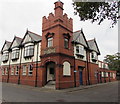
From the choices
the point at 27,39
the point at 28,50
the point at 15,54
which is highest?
the point at 27,39

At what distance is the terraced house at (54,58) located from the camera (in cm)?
1634

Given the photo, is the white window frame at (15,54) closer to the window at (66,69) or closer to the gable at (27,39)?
the gable at (27,39)

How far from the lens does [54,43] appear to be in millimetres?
16734

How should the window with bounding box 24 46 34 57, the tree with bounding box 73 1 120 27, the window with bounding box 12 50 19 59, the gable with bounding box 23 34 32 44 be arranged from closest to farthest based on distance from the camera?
1. the tree with bounding box 73 1 120 27
2. the window with bounding box 24 46 34 57
3. the gable with bounding box 23 34 32 44
4. the window with bounding box 12 50 19 59

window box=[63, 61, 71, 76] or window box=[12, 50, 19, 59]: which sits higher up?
window box=[12, 50, 19, 59]

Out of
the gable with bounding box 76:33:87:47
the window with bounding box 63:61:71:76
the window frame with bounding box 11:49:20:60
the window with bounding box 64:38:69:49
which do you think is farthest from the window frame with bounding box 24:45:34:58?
the gable with bounding box 76:33:87:47

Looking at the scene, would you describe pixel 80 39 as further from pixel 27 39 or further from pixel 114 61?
A: pixel 114 61

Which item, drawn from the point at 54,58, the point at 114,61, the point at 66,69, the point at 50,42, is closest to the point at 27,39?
the point at 50,42

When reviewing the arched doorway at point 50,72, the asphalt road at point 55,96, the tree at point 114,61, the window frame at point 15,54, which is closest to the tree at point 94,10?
the asphalt road at point 55,96

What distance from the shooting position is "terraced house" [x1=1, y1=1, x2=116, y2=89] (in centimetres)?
1634

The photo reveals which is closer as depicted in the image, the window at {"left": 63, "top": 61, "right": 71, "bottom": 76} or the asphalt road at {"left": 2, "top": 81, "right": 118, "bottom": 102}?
the asphalt road at {"left": 2, "top": 81, "right": 118, "bottom": 102}

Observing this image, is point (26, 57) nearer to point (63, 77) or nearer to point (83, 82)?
point (63, 77)

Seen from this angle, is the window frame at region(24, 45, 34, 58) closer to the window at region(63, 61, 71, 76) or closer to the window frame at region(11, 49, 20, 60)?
the window frame at region(11, 49, 20, 60)

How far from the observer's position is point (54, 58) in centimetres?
1614
